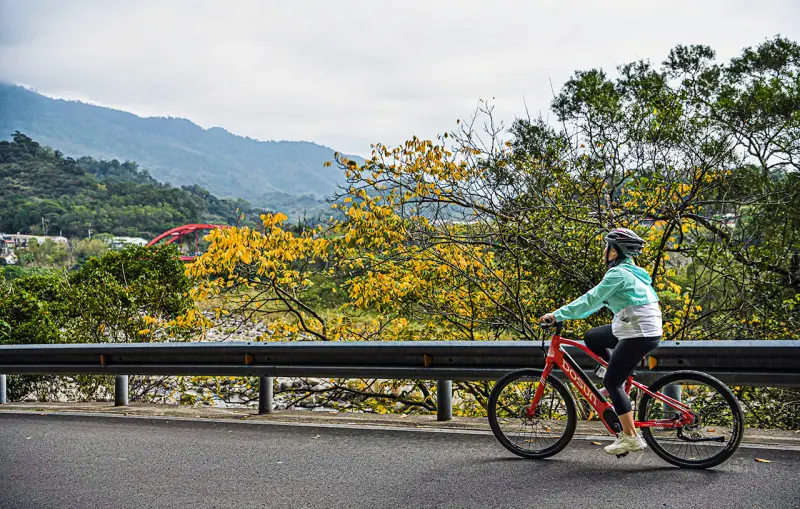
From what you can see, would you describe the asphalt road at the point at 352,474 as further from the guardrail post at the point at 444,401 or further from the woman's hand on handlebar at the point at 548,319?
the woman's hand on handlebar at the point at 548,319

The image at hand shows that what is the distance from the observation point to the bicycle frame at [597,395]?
4918mm

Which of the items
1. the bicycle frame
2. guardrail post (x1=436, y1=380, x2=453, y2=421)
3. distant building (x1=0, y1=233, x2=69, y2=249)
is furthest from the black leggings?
distant building (x1=0, y1=233, x2=69, y2=249)

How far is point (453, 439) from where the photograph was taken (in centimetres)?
588

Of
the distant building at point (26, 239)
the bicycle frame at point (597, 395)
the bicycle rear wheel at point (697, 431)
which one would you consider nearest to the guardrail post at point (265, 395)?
the bicycle frame at point (597, 395)

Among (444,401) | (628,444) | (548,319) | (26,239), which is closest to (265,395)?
(444,401)

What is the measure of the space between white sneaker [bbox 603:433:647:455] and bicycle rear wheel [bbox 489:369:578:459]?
0.35 meters

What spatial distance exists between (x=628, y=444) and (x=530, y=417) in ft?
2.39

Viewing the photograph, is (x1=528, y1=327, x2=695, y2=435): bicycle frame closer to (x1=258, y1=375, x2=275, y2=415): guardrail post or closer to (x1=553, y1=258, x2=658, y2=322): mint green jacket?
(x1=553, y1=258, x2=658, y2=322): mint green jacket

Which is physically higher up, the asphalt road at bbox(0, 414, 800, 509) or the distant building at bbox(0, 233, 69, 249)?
the distant building at bbox(0, 233, 69, 249)

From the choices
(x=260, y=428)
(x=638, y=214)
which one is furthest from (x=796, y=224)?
(x=260, y=428)

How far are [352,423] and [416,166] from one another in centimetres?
480

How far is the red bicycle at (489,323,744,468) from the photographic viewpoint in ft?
15.8

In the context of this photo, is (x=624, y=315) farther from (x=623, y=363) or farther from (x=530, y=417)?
(x=530, y=417)

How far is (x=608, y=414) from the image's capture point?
502 centimetres
